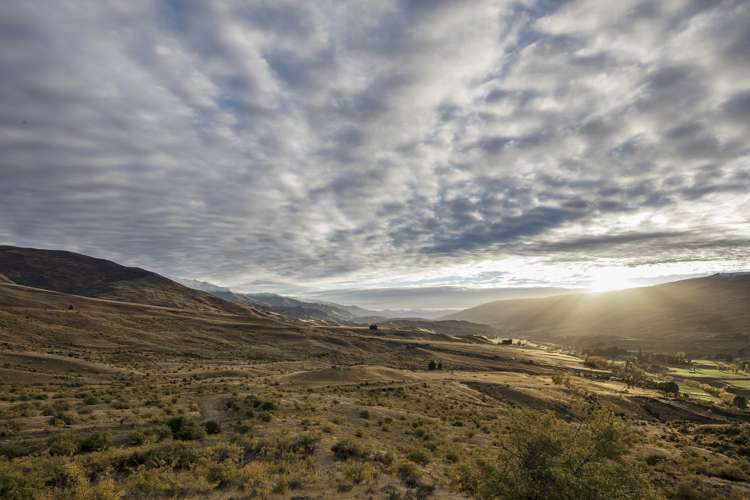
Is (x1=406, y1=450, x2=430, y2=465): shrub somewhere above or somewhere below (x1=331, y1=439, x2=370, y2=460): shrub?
below

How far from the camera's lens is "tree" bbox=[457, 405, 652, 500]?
11.3m

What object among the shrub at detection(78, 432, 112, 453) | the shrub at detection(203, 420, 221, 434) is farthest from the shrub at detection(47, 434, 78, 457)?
the shrub at detection(203, 420, 221, 434)

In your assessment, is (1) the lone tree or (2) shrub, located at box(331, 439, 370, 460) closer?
(2) shrub, located at box(331, 439, 370, 460)

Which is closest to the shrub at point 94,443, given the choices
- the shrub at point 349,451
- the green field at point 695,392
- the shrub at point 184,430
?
the shrub at point 184,430

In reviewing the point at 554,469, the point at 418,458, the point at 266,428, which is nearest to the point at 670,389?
the point at 418,458

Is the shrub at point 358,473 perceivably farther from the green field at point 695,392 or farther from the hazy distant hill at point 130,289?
the hazy distant hill at point 130,289

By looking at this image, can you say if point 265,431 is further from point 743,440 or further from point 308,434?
point 743,440

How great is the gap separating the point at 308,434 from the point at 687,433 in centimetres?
4486

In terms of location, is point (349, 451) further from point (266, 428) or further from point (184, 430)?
point (184, 430)

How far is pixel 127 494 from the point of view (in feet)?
42.3

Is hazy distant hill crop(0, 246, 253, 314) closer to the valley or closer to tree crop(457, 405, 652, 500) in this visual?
the valley

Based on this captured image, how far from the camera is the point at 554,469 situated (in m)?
11.5

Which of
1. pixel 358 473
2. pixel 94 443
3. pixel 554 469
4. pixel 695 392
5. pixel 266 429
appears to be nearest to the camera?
pixel 554 469

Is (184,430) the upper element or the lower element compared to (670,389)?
upper
